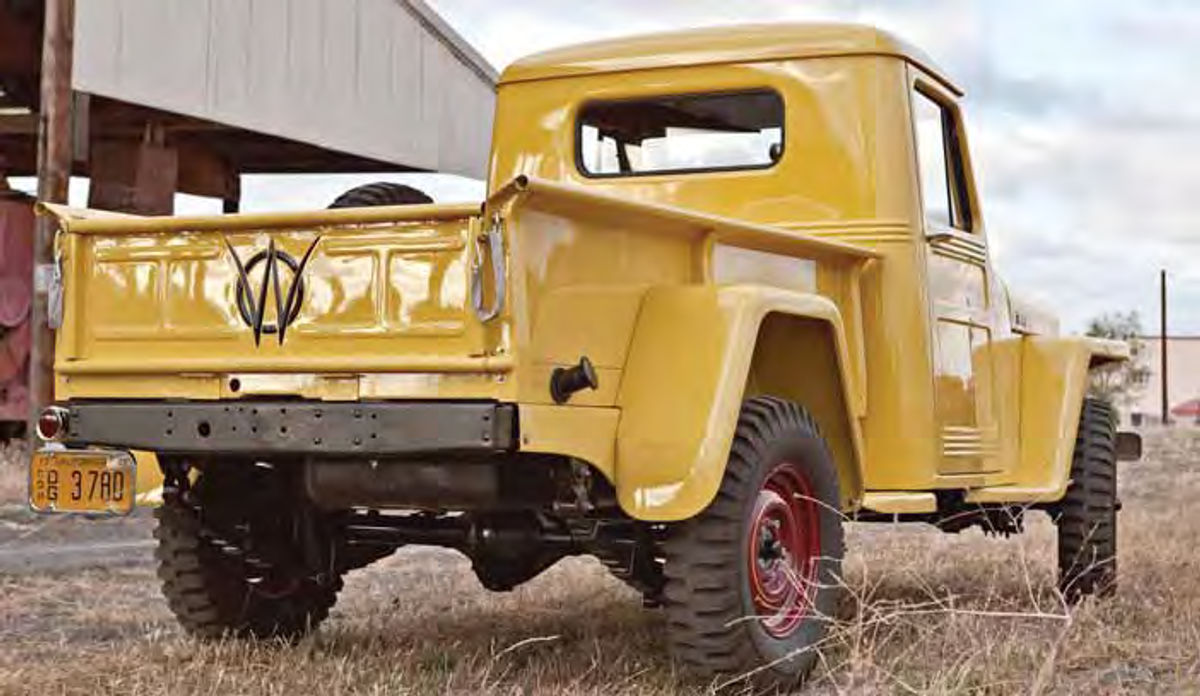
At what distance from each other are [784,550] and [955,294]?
6.24 ft

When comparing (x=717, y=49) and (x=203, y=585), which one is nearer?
(x=203, y=585)

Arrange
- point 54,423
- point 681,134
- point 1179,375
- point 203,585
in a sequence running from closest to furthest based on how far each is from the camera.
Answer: point 54,423, point 203,585, point 681,134, point 1179,375

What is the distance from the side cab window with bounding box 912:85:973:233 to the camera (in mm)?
6547

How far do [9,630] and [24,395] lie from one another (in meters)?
9.45

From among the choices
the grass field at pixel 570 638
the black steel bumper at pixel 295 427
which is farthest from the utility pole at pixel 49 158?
the black steel bumper at pixel 295 427

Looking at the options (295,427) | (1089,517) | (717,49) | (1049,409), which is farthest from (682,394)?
(1089,517)

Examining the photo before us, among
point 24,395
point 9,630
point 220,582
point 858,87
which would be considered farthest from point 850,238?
point 24,395

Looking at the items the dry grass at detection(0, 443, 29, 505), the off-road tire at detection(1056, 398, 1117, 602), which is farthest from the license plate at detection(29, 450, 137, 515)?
the dry grass at detection(0, 443, 29, 505)

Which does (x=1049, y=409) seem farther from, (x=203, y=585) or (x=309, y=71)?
(x=309, y=71)

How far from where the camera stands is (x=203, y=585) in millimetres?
5781

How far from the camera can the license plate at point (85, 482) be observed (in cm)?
492

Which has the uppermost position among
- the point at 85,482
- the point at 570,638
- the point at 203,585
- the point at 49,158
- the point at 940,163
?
the point at 49,158

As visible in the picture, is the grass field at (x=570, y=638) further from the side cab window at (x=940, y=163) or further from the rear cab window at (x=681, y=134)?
the rear cab window at (x=681, y=134)

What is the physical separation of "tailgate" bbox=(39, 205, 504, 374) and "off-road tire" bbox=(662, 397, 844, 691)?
867 millimetres
